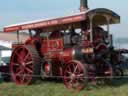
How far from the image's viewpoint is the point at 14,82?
49.5ft

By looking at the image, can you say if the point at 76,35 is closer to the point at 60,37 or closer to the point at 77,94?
the point at 60,37

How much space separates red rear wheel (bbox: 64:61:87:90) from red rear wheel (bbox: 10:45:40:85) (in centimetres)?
Result: 165

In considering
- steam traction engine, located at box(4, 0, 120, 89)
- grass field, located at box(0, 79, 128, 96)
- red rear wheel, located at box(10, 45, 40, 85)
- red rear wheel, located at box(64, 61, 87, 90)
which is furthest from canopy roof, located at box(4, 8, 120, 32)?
grass field, located at box(0, 79, 128, 96)

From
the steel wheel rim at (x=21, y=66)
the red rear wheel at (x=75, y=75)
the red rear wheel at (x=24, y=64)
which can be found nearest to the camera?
the red rear wheel at (x=75, y=75)

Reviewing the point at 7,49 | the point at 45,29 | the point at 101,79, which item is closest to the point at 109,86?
→ the point at 101,79

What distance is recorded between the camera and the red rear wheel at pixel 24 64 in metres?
14.0

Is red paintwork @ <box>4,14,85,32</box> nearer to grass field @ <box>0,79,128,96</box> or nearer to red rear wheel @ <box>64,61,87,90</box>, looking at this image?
red rear wheel @ <box>64,61,87,90</box>

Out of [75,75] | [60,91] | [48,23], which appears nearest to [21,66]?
[48,23]

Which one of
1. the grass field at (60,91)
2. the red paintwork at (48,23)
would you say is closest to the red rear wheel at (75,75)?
the grass field at (60,91)

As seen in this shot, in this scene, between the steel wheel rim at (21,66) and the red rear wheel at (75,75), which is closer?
the red rear wheel at (75,75)

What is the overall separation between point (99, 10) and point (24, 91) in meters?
3.60

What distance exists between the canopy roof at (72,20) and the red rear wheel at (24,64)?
0.91 meters

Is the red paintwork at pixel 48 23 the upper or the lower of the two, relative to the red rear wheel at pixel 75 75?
upper

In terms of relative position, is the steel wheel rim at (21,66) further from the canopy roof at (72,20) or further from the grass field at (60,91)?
the canopy roof at (72,20)
